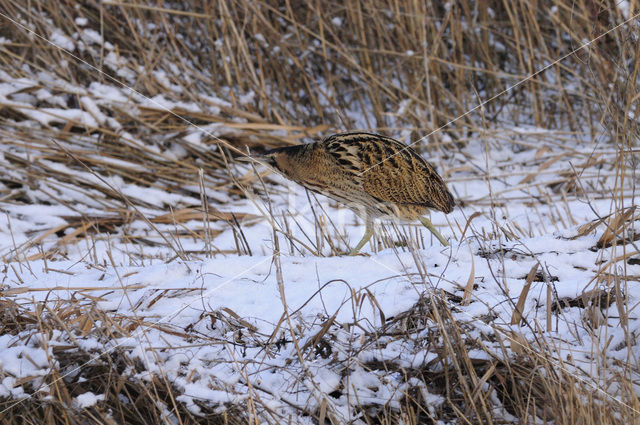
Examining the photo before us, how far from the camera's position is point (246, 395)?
1.55 metres

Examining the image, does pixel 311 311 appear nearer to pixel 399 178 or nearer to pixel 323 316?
pixel 323 316

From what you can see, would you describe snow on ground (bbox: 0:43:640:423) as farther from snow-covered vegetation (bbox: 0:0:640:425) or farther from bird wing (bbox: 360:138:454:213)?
bird wing (bbox: 360:138:454:213)

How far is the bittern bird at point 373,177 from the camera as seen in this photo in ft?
9.70

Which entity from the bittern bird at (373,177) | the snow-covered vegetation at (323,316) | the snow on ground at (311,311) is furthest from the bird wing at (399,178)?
the snow on ground at (311,311)

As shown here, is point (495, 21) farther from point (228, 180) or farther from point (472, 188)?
point (228, 180)

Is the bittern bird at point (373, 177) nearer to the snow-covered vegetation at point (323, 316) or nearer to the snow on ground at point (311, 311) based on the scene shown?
the snow-covered vegetation at point (323, 316)

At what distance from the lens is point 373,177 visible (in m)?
2.94

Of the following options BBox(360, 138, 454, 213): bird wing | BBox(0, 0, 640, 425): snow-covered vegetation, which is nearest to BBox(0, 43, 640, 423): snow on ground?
BBox(0, 0, 640, 425): snow-covered vegetation

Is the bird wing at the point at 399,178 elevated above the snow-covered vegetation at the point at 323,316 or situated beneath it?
elevated above

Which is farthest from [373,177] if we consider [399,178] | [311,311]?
[311,311]

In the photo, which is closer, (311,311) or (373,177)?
(311,311)

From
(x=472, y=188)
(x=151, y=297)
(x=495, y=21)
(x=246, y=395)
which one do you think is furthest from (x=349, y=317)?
(x=495, y=21)

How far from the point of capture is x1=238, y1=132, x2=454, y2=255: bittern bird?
2.96 meters

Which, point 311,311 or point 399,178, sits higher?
A: point 399,178
